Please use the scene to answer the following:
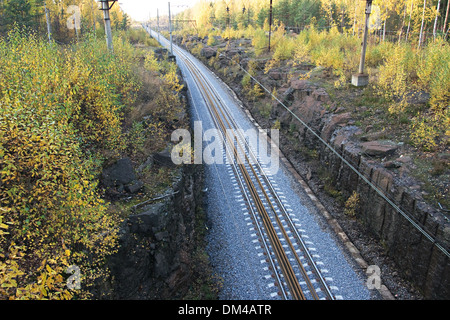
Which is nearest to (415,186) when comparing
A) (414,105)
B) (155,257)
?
(414,105)

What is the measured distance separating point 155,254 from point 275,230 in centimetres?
633

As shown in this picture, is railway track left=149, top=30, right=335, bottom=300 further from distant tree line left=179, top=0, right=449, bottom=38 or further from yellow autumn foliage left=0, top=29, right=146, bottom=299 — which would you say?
distant tree line left=179, top=0, right=449, bottom=38

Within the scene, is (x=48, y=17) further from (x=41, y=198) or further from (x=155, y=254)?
(x=41, y=198)

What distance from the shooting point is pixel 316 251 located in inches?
548

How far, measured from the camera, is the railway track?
40.4ft

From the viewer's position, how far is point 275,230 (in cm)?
1512

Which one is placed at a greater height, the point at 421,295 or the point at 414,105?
the point at 414,105

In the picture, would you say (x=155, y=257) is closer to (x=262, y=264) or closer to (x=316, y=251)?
(x=262, y=264)

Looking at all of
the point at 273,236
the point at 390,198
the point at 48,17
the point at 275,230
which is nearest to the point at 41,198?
the point at 273,236

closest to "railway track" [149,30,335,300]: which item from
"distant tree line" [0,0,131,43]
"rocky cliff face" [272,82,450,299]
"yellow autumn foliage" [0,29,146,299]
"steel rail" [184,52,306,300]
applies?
"steel rail" [184,52,306,300]

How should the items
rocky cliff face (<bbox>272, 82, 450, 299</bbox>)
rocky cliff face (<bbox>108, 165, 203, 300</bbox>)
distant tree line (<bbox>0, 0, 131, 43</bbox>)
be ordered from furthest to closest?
distant tree line (<bbox>0, 0, 131, 43</bbox>)
rocky cliff face (<bbox>272, 82, 450, 299</bbox>)
rocky cliff face (<bbox>108, 165, 203, 300</bbox>)

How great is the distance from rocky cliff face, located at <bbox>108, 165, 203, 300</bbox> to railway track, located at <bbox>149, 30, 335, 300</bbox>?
11.9ft

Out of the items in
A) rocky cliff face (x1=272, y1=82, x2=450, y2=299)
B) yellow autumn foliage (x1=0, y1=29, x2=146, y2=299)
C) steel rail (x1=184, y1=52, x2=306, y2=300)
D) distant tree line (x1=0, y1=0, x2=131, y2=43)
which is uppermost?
distant tree line (x1=0, y1=0, x2=131, y2=43)
